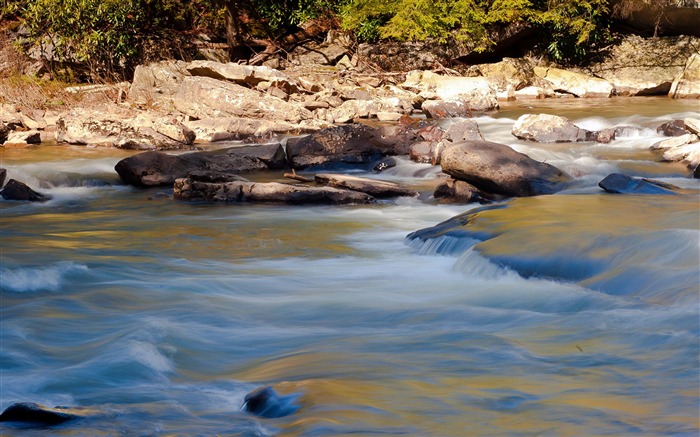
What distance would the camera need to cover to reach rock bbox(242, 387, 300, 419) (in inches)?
151

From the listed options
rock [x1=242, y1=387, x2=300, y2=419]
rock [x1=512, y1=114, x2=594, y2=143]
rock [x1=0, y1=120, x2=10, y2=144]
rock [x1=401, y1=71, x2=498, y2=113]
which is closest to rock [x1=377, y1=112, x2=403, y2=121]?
rock [x1=401, y1=71, x2=498, y2=113]

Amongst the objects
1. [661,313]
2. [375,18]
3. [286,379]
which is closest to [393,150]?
[661,313]

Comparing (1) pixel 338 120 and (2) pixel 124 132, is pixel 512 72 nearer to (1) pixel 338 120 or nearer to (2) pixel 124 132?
(1) pixel 338 120

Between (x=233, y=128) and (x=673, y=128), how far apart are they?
848cm

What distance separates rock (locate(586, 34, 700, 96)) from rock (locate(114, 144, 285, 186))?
14652 millimetres

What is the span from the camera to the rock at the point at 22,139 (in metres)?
16.4

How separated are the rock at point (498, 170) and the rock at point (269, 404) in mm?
6846

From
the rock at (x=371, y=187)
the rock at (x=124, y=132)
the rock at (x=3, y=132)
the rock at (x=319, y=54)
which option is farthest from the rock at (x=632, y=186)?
the rock at (x=319, y=54)

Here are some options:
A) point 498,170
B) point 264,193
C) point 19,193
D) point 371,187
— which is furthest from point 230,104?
point 498,170

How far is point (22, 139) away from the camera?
16.5m

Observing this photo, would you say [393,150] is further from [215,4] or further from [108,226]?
[215,4]

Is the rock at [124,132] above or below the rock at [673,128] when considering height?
above

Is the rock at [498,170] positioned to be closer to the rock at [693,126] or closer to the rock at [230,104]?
the rock at [693,126]

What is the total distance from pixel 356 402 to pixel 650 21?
26158 mm
